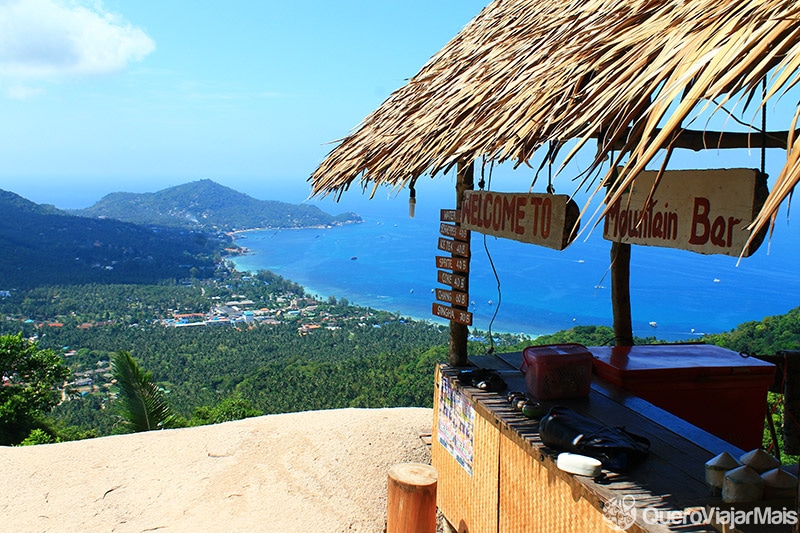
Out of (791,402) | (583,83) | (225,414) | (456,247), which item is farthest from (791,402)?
(225,414)

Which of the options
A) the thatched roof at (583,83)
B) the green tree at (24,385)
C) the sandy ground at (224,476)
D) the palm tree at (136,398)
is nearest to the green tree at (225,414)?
the palm tree at (136,398)

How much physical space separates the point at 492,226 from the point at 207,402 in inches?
704

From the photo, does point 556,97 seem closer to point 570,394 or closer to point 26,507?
point 570,394

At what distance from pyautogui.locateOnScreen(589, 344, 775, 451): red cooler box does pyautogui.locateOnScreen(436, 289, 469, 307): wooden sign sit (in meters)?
0.93

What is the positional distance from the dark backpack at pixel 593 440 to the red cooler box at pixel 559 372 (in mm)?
442

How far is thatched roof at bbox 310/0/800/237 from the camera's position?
140 centimetres

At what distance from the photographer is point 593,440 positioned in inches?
97.7

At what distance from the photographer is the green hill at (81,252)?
5209 cm

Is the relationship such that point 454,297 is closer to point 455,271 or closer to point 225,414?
point 455,271

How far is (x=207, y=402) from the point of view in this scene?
19719mm

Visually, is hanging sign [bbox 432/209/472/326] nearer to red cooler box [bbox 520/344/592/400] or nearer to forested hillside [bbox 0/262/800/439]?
red cooler box [bbox 520/344/592/400]

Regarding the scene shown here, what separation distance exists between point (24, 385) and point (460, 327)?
27.3ft

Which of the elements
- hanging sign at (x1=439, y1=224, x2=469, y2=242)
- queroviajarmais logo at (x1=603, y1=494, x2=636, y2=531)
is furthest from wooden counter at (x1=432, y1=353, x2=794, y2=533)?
hanging sign at (x1=439, y1=224, x2=469, y2=242)

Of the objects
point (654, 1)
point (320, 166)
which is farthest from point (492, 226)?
point (320, 166)
